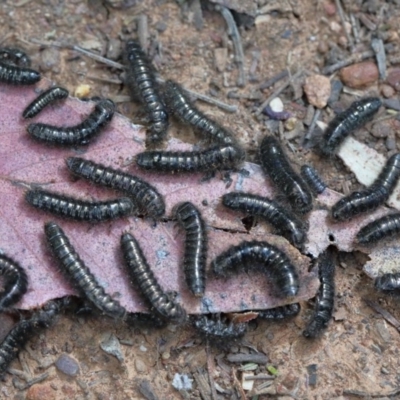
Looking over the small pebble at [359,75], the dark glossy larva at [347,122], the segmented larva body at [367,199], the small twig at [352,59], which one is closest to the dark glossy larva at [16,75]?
the dark glossy larva at [347,122]

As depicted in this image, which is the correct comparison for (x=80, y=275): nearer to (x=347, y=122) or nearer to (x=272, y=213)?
(x=272, y=213)

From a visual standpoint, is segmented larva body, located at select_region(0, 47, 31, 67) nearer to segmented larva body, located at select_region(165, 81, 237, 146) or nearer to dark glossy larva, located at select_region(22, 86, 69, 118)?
dark glossy larva, located at select_region(22, 86, 69, 118)

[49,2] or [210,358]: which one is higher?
[49,2]

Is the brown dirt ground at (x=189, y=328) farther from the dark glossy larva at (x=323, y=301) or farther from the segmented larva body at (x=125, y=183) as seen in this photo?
the segmented larva body at (x=125, y=183)

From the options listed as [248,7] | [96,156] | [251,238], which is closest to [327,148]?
[251,238]

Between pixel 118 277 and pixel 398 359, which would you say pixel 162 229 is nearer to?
pixel 118 277

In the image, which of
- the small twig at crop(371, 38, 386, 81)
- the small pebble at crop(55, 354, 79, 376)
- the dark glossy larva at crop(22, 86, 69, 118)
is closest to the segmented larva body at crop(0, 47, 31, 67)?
the dark glossy larva at crop(22, 86, 69, 118)
